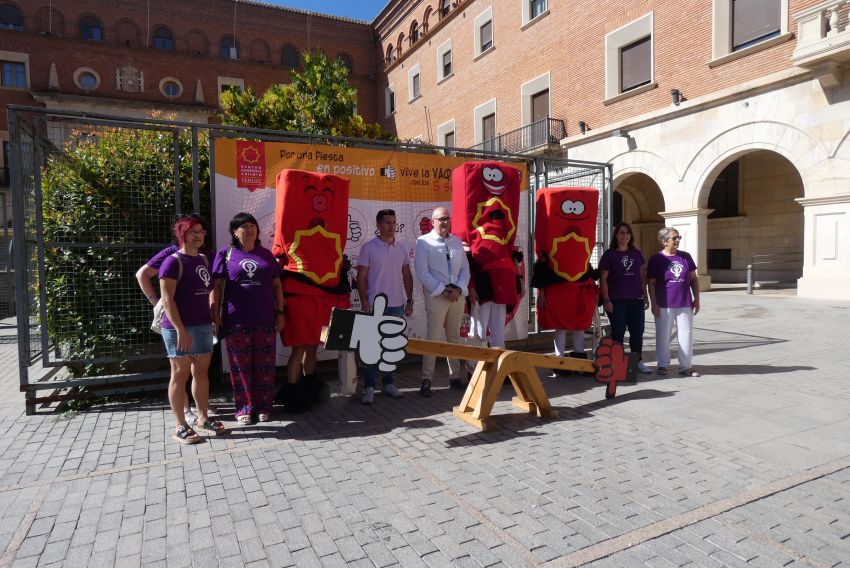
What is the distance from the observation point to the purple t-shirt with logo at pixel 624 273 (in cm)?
621

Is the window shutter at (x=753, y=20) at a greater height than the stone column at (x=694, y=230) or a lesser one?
greater

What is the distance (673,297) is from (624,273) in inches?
24.4

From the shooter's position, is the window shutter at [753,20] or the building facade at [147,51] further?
the building facade at [147,51]

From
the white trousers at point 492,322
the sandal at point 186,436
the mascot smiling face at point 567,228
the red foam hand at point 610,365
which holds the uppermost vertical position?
the mascot smiling face at point 567,228

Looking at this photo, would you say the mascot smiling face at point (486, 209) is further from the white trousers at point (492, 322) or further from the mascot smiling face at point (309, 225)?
the mascot smiling face at point (309, 225)

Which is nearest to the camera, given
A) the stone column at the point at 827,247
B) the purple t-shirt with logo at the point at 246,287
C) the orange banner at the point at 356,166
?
the purple t-shirt with logo at the point at 246,287

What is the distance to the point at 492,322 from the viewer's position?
5.78 m

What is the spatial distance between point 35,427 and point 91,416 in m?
0.42

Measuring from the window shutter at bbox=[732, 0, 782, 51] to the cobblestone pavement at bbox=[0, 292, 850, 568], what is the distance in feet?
42.0

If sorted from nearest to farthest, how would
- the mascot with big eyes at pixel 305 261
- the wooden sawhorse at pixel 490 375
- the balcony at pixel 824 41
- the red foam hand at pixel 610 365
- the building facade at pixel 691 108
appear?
1. the wooden sawhorse at pixel 490 375
2. the mascot with big eyes at pixel 305 261
3. the red foam hand at pixel 610 365
4. the balcony at pixel 824 41
5. the building facade at pixel 691 108

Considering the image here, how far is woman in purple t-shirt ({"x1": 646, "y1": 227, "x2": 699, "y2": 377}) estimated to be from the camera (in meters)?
6.16

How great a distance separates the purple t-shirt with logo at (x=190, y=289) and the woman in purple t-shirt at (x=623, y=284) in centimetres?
439

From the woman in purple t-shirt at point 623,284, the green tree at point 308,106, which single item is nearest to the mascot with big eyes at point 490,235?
the woman in purple t-shirt at point 623,284

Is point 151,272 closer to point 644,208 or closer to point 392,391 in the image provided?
point 392,391
